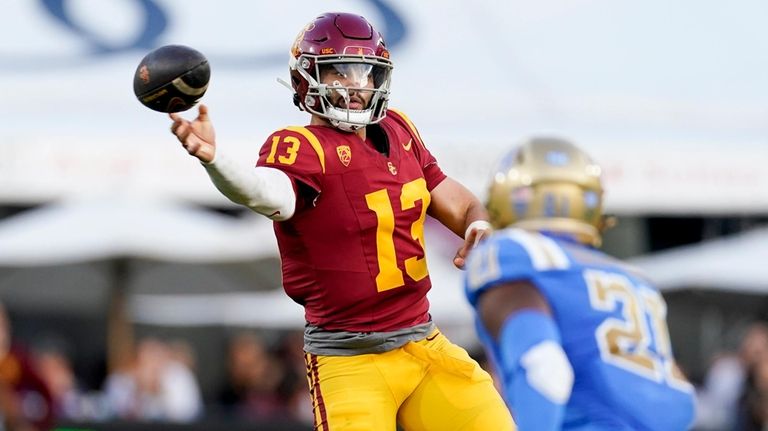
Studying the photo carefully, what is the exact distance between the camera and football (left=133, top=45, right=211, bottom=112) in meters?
4.80

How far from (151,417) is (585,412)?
23.8 ft

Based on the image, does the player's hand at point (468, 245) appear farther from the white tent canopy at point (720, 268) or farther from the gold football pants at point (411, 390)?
the white tent canopy at point (720, 268)

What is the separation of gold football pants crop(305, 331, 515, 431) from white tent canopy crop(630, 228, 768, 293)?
848 centimetres

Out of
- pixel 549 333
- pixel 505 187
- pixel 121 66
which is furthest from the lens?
pixel 121 66

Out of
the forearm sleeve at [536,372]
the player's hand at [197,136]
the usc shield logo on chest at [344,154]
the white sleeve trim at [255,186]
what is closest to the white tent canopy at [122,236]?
the usc shield logo on chest at [344,154]

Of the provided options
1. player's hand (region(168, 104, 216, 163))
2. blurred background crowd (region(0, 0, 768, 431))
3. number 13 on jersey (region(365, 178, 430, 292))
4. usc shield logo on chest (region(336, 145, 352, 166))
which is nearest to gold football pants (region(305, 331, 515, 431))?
number 13 on jersey (region(365, 178, 430, 292))

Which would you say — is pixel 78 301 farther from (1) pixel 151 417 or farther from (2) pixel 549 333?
(2) pixel 549 333

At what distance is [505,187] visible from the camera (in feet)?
16.5

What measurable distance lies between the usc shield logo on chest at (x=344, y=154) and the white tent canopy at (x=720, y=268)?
8.72 m

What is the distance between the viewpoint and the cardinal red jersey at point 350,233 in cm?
523

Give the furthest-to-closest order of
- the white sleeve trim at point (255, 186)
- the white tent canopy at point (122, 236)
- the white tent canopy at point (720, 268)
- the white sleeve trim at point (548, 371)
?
1. the white tent canopy at point (720, 268)
2. the white tent canopy at point (122, 236)
3. the white sleeve trim at point (255, 186)
4. the white sleeve trim at point (548, 371)

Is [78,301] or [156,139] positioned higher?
[156,139]

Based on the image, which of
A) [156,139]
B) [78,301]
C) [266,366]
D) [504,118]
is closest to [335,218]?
[266,366]

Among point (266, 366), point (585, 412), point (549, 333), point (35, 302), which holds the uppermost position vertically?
point (549, 333)
